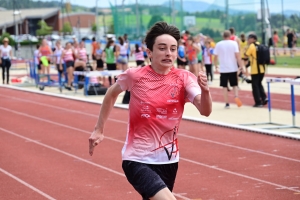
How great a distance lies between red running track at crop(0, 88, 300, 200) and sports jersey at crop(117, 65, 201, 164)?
319 centimetres

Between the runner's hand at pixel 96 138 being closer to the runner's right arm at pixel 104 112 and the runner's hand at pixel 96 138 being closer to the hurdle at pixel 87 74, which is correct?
the runner's right arm at pixel 104 112

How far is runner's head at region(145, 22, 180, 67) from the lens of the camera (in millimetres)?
5367

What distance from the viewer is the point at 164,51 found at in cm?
537

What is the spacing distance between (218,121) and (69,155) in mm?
4525

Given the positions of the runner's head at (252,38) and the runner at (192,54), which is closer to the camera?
the runner's head at (252,38)

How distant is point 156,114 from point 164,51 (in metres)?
0.45

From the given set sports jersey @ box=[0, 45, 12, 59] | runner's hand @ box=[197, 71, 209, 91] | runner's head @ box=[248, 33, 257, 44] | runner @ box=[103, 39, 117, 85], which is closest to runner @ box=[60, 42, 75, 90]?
runner @ box=[103, 39, 117, 85]

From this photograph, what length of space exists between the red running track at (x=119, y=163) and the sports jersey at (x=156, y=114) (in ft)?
10.5

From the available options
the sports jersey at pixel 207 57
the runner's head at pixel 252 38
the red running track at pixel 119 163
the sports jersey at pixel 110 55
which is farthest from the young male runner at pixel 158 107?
the sports jersey at pixel 110 55

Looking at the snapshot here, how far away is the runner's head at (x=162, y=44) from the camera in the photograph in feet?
17.6

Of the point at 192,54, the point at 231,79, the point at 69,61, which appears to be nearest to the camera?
the point at 231,79

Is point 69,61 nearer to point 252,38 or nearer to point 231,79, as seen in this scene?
point 231,79

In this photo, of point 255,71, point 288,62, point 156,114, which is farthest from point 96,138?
point 288,62

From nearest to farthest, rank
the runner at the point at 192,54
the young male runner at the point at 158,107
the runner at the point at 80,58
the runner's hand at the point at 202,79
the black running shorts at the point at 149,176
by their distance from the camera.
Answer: the runner's hand at the point at 202,79
the black running shorts at the point at 149,176
the young male runner at the point at 158,107
the runner at the point at 192,54
the runner at the point at 80,58
